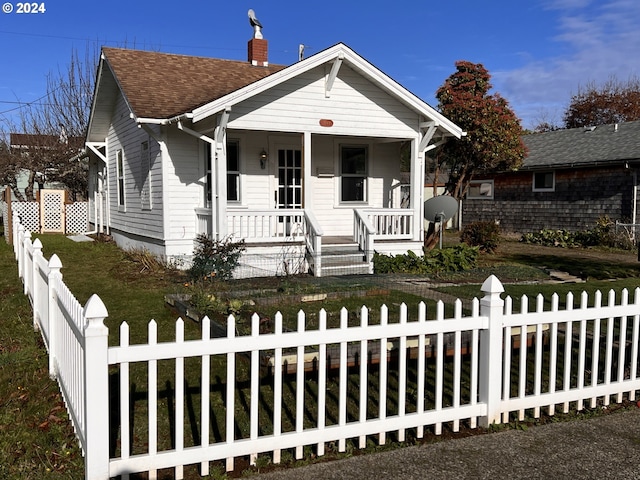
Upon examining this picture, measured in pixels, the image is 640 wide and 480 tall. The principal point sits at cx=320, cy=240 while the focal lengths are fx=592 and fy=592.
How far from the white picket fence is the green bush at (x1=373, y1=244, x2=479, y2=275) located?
6.62 metres

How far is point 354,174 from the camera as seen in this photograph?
15297 millimetres

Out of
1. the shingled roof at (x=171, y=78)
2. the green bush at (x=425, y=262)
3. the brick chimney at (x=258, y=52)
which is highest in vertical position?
the brick chimney at (x=258, y=52)

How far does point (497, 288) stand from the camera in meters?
4.38

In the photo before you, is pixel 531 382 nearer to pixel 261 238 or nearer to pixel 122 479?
pixel 122 479

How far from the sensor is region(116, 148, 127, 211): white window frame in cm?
1734

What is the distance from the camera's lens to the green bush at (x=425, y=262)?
12781 millimetres

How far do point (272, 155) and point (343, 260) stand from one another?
3.42 meters

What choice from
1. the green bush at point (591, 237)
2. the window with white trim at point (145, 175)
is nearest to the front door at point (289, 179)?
the window with white trim at point (145, 175)

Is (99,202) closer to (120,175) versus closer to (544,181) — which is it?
(120,175)

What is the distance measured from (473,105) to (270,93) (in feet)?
21.0

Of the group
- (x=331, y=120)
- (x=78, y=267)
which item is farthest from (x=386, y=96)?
(x=78, y=267)

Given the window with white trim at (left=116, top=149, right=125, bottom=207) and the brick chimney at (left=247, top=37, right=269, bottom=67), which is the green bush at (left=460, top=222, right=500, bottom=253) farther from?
the window with white trim at (left=116, top=149, right=125, bottom=207)

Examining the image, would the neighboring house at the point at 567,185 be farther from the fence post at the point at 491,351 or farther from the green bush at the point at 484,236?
the fence post at the point at 491,351

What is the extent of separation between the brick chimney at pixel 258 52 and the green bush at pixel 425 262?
7.83 m
